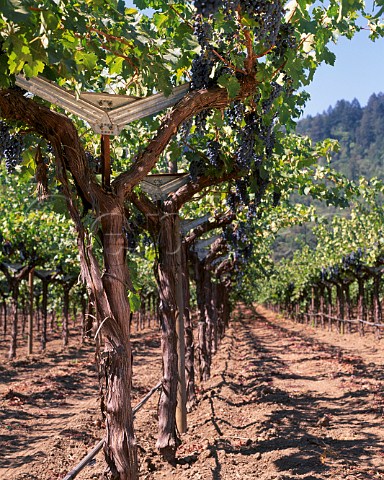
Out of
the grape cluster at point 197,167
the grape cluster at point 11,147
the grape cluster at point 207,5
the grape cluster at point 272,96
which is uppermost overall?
the grape cluster at point 272,96

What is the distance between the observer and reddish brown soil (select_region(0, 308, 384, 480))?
22.5 ft

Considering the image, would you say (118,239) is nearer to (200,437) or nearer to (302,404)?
(200,437)

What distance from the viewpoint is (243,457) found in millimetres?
7227

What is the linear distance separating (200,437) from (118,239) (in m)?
4.84

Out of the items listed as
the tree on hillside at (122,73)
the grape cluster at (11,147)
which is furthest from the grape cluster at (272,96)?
the grape cluster at (11,147)

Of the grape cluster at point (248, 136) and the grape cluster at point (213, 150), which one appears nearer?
the grape cluster at point (248, 136)

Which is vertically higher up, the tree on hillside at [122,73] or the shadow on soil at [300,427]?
the tree on hillside at [122,73]

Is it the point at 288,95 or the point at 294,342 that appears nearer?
the point at 288,95

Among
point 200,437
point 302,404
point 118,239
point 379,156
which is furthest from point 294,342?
point 379,156

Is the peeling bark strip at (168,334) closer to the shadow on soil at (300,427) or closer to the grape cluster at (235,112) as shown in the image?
the shadow on soil at (300,427)

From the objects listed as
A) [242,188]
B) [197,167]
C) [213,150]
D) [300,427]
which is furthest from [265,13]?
[300,427]

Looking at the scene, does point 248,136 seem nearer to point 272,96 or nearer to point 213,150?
point 213,150

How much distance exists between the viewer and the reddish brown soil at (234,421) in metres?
6.86

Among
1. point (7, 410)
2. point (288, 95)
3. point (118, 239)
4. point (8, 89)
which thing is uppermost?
point (288, 95)
